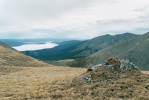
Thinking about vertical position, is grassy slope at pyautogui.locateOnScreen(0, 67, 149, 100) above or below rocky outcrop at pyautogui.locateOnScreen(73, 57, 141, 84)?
below

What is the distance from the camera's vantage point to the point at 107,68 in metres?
41.7

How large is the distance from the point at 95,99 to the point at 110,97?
171cm

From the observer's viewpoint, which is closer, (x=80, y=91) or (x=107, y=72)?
(x=80, y=91)

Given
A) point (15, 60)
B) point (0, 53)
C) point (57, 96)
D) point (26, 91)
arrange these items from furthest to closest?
point (0, 53) < point (15, 60) < point (26, 91) < point (57, 96)

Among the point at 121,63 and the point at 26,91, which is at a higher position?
the point at 121,63

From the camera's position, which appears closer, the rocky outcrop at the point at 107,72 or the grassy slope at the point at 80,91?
the grassy slope at the point at 80,91

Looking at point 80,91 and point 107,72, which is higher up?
point 107,72

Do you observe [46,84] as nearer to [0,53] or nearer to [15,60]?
[15,60]

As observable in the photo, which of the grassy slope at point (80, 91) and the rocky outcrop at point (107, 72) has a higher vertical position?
the rocky outcrop at point (107, 72)

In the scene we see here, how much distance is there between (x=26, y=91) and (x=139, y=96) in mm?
12691

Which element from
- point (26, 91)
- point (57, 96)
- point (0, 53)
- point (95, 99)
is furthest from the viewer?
point (0, 53)

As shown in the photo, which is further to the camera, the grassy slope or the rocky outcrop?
the rocky outcrop

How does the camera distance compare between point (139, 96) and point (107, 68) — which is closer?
point (139, 96)

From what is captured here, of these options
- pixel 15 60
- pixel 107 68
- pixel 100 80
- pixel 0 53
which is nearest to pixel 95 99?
pixel 100 80
